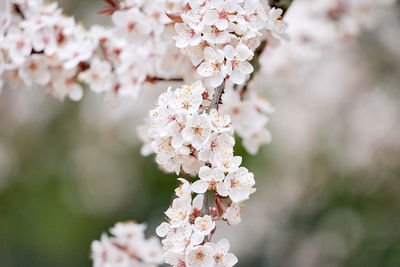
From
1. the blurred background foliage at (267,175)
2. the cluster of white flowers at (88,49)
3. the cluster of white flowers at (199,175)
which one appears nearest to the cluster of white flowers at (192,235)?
the cluster of white flowers at (199,175)

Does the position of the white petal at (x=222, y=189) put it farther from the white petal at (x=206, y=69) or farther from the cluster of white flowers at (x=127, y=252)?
the cluster of white flowers at (x=127, y=252)

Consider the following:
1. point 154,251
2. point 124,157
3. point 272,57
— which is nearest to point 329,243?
point 272,57

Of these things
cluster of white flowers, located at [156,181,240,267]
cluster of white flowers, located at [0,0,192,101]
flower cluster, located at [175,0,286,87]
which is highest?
cluster of white flowers, located at [0,0,192,101]

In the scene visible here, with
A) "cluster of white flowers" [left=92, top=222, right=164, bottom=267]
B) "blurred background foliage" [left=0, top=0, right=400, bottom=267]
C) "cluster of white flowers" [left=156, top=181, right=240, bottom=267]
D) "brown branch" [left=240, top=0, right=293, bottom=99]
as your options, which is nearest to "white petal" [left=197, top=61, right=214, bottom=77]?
"cluster of white flowers" [left=156, top=181, right=240, bottom=267]

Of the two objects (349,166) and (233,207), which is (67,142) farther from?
(233,207)

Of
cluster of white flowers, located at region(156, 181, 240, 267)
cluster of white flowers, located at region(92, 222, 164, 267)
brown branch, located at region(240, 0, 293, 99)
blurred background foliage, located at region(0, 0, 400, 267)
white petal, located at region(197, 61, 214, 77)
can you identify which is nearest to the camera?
cluster of white flowers, located at region(156, 181, 240, 267)

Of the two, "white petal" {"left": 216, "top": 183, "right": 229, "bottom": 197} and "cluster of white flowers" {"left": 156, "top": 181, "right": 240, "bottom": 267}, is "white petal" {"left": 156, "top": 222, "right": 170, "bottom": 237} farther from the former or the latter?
"white petal" {"left": 216, "top": 183, "right": 229, "bottom": 197}

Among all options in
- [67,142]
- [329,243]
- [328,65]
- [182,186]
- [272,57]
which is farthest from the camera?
[67,142]
